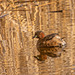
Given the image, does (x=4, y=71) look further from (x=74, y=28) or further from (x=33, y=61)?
(x=74, y=28)

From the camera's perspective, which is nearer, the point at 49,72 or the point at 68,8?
→ the point at 49,72

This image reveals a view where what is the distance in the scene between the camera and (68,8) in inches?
587

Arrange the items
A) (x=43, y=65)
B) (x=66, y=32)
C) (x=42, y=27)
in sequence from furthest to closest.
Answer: (x=42, y=27), (x=66, y=32), (x=43, y=65)

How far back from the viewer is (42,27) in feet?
37.4

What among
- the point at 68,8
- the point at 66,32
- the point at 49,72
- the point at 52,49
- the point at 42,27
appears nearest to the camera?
the point at 49,72

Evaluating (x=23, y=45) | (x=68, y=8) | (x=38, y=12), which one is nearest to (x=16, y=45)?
(x=23, y=45)

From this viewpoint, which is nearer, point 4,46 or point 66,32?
point 4,46

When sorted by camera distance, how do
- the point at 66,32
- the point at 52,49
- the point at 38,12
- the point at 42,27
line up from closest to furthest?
1. the point at 52,49
2. the point at 66,32
3. the point at 42,27
4. the point at 38,12

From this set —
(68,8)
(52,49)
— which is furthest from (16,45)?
(68,8)

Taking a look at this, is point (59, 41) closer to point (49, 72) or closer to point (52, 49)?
point (52, 49)

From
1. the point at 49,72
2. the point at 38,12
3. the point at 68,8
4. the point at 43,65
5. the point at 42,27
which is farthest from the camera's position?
the point at 68,8

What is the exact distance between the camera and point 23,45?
30.7ft

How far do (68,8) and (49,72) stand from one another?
26.3ft

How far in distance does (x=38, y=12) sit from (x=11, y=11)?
1.14 meters
